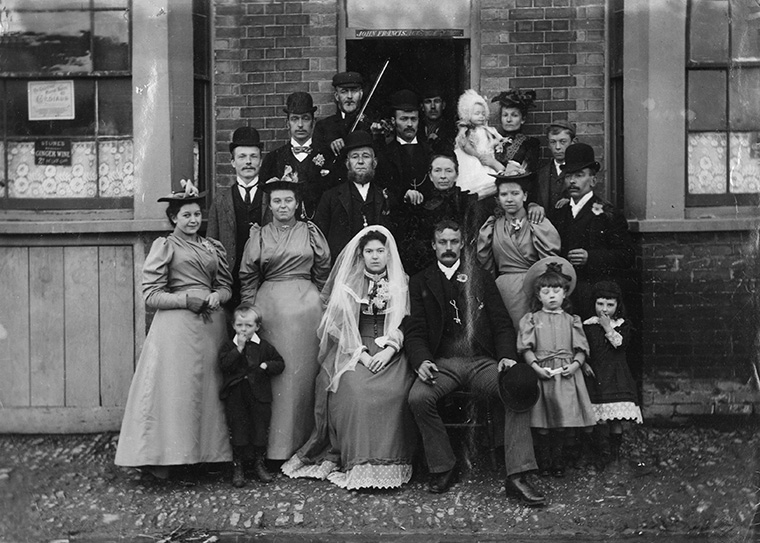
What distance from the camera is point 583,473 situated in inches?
237

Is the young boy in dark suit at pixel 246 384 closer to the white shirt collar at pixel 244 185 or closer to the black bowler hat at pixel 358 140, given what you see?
the white shirt collar at pixel 244 185

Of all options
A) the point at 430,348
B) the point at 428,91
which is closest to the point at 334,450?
the point at 430,348

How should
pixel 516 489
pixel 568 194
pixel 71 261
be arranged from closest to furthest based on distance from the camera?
1. pixel 516 489
2. pixel 568 194
3. pixel 71 261

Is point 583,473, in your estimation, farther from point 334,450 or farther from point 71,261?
point 71,261

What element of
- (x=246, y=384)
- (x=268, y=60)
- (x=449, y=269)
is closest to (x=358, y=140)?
(x=449, y=269)

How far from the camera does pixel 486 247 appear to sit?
623cm

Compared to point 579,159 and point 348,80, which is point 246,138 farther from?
point 579,159

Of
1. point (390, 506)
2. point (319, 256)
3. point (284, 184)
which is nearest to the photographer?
point (390, 506)

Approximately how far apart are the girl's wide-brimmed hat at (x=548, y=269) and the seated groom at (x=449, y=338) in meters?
0.24

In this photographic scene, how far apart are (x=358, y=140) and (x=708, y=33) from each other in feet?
9.16

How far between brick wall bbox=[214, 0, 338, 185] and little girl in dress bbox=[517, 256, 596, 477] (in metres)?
2.42

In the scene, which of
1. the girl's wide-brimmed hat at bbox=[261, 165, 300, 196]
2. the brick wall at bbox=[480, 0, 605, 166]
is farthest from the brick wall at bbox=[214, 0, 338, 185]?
the brick wall at bbox=[480, 0, 605, 166]

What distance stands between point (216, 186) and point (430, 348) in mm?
2382

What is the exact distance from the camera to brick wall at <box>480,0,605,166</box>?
720 cm
